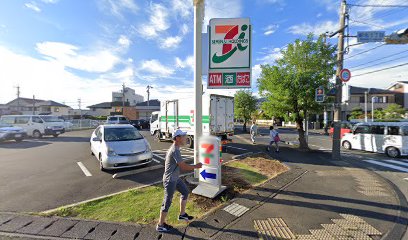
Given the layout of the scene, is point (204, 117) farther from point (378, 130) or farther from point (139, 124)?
point (139, 124)

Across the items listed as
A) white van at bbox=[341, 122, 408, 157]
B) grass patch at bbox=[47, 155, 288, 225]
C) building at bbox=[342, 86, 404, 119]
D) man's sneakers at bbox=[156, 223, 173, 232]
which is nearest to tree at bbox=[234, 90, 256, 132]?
white van at bbox=[341, 122, 408, 157]

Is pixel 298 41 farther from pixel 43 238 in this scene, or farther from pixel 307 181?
pixel 43 238

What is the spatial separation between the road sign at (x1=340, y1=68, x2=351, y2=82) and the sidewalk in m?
5.20

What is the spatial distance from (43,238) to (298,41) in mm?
12801

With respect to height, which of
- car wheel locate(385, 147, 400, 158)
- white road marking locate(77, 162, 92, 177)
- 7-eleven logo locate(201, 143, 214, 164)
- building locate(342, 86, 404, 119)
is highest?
building locate(342, 86, 404, 119)

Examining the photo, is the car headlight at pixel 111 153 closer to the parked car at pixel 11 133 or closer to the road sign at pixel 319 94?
the road sign at pixel 319 94

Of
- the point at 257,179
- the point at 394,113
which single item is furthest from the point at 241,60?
the point at 394,113

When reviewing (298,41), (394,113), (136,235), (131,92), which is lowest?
(136,235)

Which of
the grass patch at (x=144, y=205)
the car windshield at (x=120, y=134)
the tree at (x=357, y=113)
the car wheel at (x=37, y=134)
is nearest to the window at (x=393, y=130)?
the grass patch at (x=144, y=205)

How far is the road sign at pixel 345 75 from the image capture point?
8680 millimetres

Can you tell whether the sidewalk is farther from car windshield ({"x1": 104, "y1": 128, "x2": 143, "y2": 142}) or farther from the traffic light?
the traffic light

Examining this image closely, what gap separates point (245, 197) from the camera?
4.60m

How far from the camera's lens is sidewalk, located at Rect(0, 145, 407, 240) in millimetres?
3207

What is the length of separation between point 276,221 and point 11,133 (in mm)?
18528
